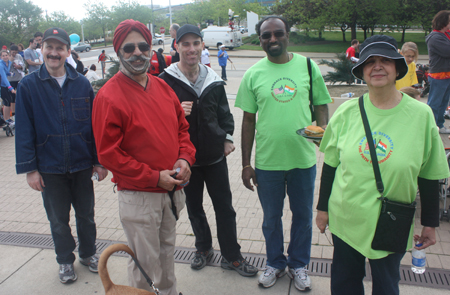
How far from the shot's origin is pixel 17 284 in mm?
3385

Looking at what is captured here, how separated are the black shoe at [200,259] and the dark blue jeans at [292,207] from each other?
65 cm

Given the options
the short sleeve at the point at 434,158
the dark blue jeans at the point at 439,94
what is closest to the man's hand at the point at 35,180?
the short sleeve at the point at 434,158

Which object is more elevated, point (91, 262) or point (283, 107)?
point (283, 107)

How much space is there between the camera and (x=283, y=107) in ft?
9.33

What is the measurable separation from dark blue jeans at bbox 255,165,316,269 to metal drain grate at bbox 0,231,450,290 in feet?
1.08

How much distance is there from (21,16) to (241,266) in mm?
58414

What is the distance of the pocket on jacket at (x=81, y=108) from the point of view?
3.18 m

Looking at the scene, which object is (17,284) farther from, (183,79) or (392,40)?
(392,40)

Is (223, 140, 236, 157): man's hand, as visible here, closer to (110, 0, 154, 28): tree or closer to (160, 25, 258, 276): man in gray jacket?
(160, 25, 258, 276): man in gray jacket

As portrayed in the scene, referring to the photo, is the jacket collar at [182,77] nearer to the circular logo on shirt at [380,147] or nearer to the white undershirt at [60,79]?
the white undershirt at [60,79]

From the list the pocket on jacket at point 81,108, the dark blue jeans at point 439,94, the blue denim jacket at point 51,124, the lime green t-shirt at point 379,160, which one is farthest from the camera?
the dark blue jeans at point 439,94

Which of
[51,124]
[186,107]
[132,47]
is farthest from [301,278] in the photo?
[51,124]

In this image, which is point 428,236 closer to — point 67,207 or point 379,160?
point 379,160

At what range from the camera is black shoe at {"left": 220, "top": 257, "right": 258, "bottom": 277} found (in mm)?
3299
